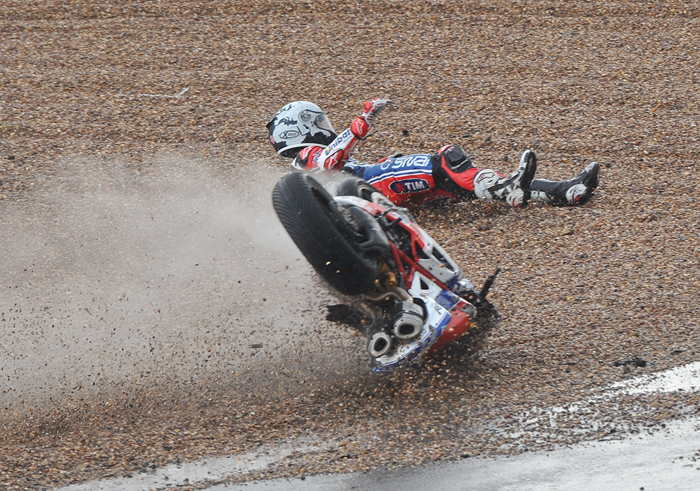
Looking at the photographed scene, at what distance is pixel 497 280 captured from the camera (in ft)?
21.0

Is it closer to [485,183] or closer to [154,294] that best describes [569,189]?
[485,183]

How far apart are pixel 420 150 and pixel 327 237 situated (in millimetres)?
4490

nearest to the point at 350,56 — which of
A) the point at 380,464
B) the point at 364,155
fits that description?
the point at 364,155

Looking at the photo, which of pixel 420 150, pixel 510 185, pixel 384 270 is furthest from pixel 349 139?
pixel 420 150

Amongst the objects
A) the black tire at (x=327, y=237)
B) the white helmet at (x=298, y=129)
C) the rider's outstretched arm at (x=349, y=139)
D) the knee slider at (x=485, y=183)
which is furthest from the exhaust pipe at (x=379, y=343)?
the white helmet at (x=298, y=129)

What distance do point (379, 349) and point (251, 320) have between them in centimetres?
132

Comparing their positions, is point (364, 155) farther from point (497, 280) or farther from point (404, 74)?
point (497, 280)

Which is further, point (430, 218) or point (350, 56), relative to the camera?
point (350, 56)

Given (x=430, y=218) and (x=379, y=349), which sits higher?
(x=379, y=349)

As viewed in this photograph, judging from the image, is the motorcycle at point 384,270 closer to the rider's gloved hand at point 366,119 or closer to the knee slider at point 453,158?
the rider's gloved hand at point 366,119

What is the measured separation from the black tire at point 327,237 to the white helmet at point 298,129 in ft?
8.13

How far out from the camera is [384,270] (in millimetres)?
5215

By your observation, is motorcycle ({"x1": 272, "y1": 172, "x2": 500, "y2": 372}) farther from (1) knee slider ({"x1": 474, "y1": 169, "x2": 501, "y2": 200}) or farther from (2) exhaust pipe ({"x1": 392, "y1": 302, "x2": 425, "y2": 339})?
(1) knee slider ({"x1": 474, "y1": 169, "x2": 501, "y2": 200})

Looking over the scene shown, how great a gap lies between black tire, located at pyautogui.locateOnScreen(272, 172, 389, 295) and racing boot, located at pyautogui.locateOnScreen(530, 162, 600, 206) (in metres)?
2.73
